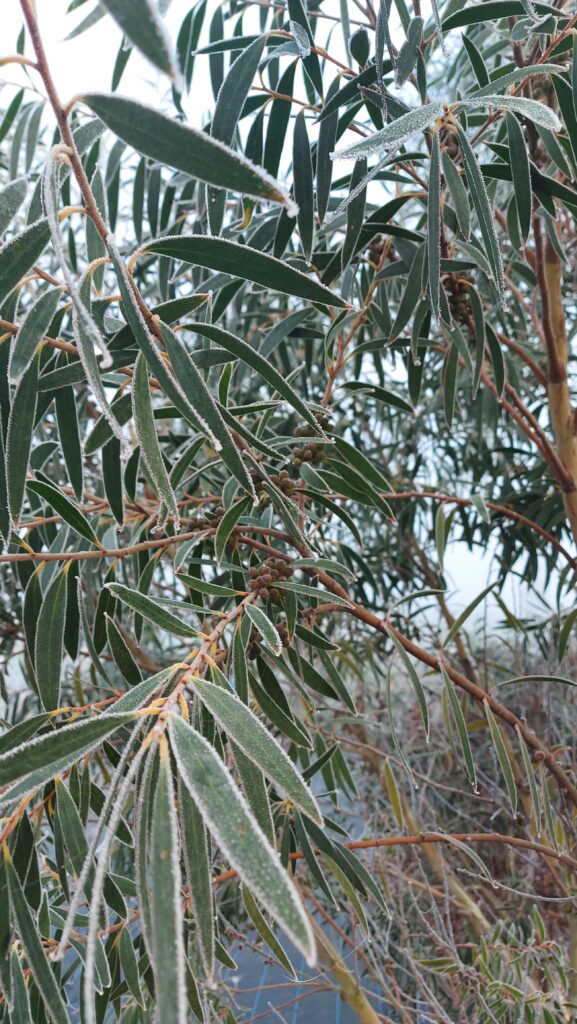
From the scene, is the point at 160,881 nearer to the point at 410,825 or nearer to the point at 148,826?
the point at 148,826

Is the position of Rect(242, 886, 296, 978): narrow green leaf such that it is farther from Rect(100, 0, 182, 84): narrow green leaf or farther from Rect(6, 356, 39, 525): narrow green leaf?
Rect(100, 0, 182, 84): narrow green leaf

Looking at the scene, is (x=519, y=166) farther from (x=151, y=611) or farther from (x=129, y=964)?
(x=129, y=964)

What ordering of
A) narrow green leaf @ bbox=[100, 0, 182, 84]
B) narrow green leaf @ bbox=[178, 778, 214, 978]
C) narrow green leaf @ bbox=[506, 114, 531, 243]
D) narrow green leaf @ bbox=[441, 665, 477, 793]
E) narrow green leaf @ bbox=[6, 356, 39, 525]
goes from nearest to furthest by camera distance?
narrow green leaf @ bbox=[100, 0, 182, 84]
narrow green leaf @ bbox=[178, 778, 214, 978]
narrow green leaf @ bbox=[6, 356, 39, 525]
narrow green leaf @ bbox=[506, 114, 531, 243]
narrow green leaf @ bbox=[441, 665, 477, 793]

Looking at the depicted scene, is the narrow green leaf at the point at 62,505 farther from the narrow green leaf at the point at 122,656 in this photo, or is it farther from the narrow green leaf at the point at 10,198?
the narrow green leaf at the point at 10,198

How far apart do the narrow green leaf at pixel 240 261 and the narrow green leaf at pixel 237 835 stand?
23 cm

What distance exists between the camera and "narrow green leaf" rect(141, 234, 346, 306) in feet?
1.34

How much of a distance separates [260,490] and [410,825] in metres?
1.10

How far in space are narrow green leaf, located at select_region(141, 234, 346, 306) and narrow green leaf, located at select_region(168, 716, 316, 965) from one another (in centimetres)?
23

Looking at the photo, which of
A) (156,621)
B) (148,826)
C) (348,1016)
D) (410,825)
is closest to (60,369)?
(156,621)

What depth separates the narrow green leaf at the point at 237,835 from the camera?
0.82 feet

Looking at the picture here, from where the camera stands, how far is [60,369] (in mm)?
479

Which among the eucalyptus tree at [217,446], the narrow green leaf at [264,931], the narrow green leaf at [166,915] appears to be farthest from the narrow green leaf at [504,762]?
the narrow green leaf at [166,915]

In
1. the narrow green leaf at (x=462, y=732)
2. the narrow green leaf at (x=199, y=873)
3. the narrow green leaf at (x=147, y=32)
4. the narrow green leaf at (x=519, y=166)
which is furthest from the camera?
the narrow green leaf at (x=462, y=732)

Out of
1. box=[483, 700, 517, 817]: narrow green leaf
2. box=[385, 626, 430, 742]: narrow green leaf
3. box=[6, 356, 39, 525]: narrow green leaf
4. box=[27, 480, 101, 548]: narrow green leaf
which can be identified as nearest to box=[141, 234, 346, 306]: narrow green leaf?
box=[6, 356, 39, 525]: narrow green leaf
